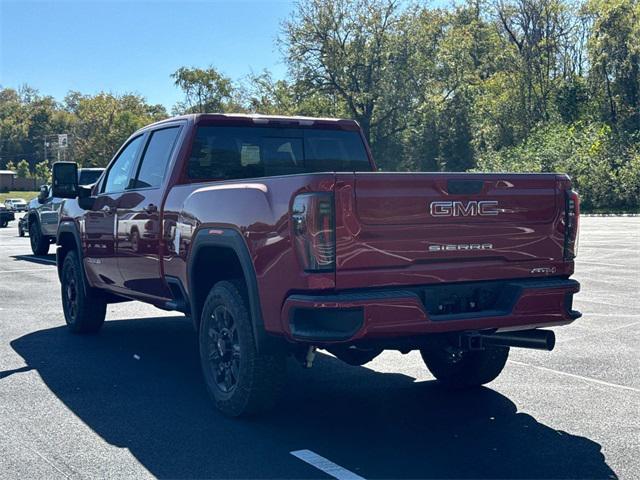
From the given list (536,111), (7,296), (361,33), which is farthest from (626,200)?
(7,296)

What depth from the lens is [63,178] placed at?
8.10 meters

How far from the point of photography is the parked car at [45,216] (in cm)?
1842

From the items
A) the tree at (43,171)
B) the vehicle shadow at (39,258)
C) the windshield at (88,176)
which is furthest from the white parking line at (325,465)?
the tree at (43,171)

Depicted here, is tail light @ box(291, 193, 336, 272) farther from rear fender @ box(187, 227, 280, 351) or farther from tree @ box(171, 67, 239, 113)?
tree @ box(171, 67, 239, 113)

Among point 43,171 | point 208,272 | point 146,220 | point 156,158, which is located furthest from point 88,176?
point 43,171

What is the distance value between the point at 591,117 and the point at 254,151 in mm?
48174

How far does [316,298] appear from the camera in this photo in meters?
4.61

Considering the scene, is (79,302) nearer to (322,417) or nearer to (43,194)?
(322,417)

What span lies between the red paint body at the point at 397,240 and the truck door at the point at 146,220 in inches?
30.0

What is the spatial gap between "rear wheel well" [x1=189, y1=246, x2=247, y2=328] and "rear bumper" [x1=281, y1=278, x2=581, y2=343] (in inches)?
40.1

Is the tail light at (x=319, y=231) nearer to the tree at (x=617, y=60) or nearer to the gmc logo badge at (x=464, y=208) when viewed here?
the gmc logo badge at (x=464, y=208)

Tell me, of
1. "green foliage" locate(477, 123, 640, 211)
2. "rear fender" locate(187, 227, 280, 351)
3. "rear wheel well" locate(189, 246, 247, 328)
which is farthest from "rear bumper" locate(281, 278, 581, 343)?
"green foliage" locate(477, 123, 640, 211)

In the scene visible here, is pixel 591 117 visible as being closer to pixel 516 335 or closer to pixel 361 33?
pixel 361 33

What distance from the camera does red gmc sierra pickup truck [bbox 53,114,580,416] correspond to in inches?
184
